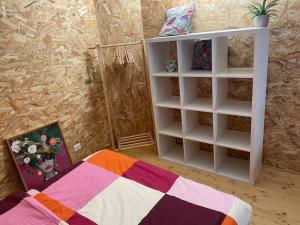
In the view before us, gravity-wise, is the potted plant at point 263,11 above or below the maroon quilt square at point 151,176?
above

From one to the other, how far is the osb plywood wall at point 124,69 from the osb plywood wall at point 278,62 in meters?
0.50

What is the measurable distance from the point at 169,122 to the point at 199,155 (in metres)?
0.55

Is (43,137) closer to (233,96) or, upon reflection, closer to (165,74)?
(165,74)

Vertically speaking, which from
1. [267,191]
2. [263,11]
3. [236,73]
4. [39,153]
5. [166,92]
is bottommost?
[267,191]

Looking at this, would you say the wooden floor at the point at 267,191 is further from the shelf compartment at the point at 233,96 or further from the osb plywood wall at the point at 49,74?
the osb plywood wall at the point at 49,74

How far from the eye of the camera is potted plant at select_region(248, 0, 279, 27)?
1.92 m

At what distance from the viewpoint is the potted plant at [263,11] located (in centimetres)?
192

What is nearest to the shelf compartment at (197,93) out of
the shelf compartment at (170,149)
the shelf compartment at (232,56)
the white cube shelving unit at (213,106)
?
the white cube shelving unit at (213,106)

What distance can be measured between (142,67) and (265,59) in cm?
146

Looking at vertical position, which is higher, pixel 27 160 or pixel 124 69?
pixel 124 69

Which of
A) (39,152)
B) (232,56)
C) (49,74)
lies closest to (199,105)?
(232,56)

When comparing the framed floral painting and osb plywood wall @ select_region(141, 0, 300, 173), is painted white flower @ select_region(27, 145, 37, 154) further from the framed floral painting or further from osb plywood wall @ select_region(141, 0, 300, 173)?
osb plywood wall @ select_region(141, 0, 300, 173)

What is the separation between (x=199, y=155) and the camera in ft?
9.28

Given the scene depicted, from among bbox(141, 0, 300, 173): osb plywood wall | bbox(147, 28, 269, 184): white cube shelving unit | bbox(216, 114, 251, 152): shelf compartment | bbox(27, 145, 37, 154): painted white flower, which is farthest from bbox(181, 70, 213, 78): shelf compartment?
bbox(27, 145, 37, 154): painted white flower
